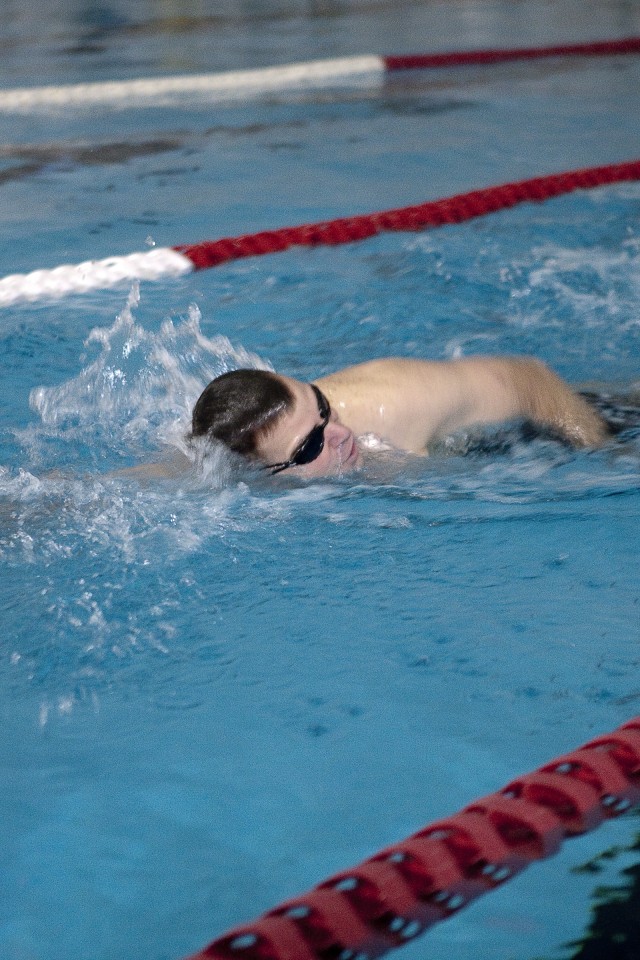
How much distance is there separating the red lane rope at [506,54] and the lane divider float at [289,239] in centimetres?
415

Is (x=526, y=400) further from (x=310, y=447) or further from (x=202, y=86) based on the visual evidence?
(x=202, y=86)

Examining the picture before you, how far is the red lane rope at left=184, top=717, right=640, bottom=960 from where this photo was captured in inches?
54.1

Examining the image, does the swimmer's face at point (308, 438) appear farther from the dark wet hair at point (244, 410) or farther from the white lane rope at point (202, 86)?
the white lane rope at point (202, 86)

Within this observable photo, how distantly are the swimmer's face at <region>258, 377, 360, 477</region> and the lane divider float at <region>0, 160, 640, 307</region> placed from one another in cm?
220

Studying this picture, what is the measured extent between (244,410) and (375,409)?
396mm

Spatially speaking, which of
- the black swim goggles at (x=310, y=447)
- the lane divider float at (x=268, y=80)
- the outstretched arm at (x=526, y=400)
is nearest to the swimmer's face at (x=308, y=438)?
the black swim goggles at (x=310, y=447)

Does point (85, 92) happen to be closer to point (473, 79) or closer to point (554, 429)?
point (473, 79)

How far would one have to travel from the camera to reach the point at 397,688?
2.14m

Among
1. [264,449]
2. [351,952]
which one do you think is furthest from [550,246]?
[351,952]

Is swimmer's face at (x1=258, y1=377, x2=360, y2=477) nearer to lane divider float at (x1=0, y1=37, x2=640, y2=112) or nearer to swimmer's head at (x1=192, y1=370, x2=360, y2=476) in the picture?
swimmer's head at (x1=192, y1=370, x2=360, y2=476)

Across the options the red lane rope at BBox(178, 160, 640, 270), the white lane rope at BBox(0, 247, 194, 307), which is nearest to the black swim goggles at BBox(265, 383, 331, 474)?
the white lane rope at BBox(0, 247, 194, 307)

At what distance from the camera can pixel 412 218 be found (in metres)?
5.18

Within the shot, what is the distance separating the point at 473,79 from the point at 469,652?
300 inches

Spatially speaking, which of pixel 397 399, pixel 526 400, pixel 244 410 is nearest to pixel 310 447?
pixel 244 410
